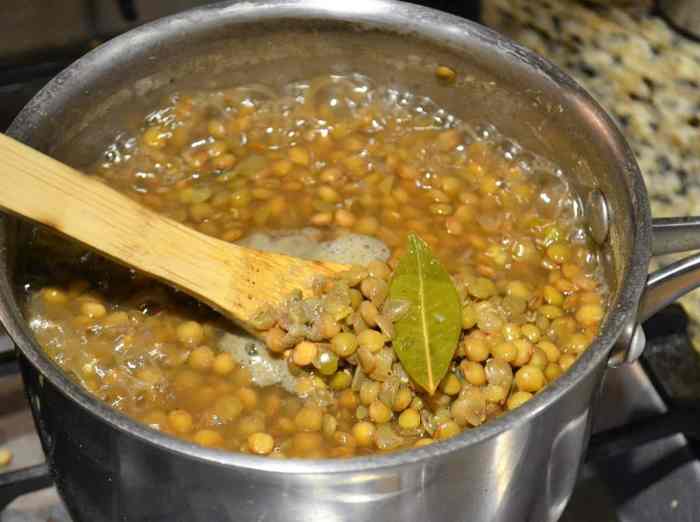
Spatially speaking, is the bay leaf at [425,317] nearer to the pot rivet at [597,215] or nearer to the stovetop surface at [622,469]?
the pot rivet at [597,215]

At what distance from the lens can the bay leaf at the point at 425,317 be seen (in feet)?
3.19

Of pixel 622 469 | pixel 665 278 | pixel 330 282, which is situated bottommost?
pixel 622 469

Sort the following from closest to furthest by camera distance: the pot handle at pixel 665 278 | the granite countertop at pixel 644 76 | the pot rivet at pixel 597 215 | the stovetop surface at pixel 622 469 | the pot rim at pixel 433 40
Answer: the pot rim at pixel 433 40 → the pot handle at pixel 665 278 → the pot rivet at pixel 597 215 → the stovetop surface at pixel 622 469 → the granite countertop at pixel 644 76

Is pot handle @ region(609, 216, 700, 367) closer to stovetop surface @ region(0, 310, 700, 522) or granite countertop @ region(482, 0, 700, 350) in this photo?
stovetop surface @ region(0, 310, 700, 522)

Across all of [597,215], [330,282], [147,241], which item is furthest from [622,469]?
[147,241]

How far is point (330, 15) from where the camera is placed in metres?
1.17

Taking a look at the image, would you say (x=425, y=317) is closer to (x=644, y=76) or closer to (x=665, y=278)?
(x=665, y=278)

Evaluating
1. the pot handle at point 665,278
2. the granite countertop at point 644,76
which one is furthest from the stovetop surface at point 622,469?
the pot handle at point 665,278

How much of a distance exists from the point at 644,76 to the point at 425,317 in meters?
0.67

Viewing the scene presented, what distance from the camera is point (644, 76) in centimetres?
146

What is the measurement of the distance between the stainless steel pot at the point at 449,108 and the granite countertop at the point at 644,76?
33 cm

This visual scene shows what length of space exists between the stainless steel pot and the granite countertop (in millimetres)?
335

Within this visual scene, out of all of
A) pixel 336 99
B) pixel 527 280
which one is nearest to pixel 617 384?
pixel 527 280

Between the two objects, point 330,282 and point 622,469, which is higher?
point 330,282
